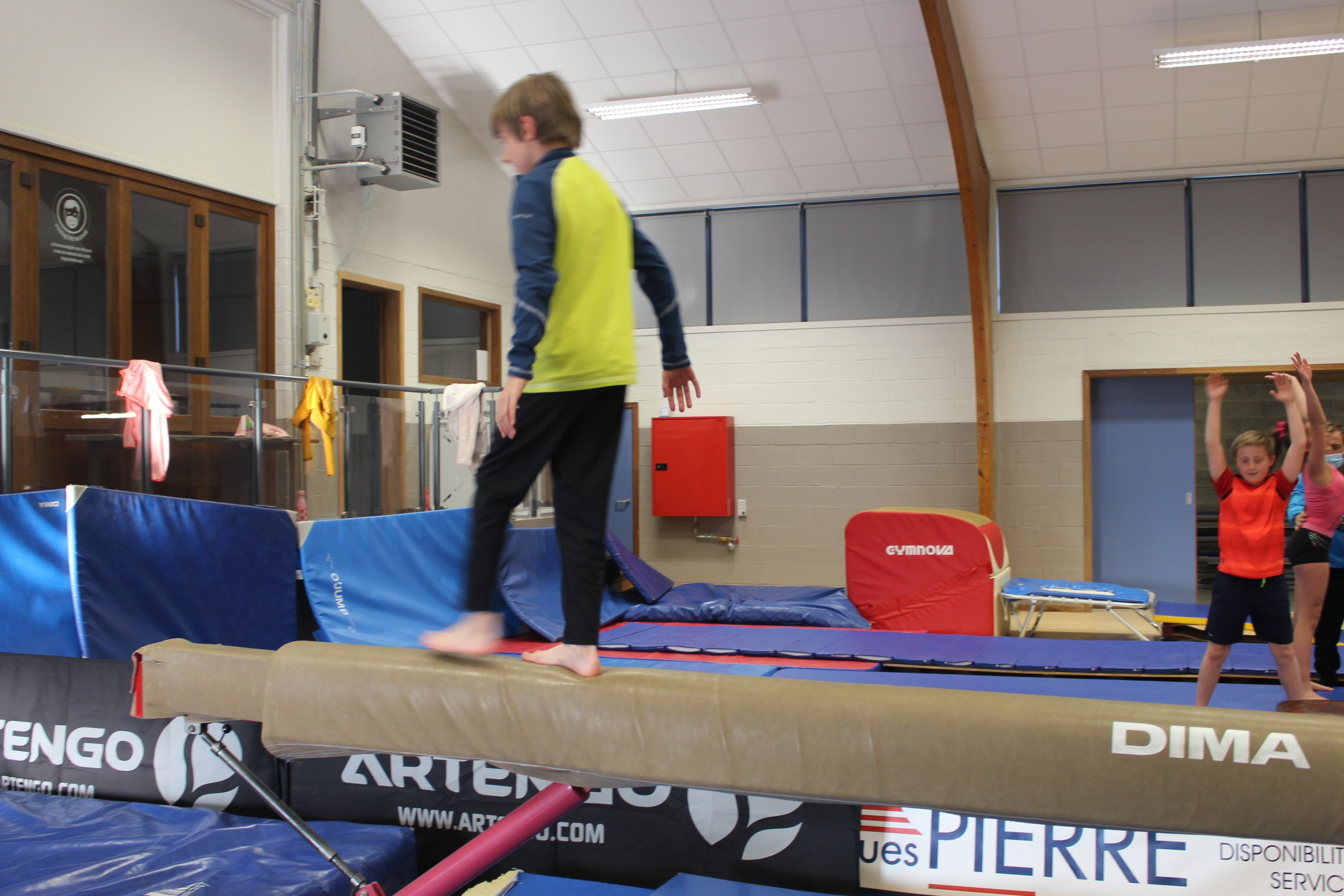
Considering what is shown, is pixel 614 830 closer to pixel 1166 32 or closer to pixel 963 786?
pixel 963 786

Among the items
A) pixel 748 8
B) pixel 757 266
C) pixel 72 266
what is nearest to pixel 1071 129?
pixel 748 8

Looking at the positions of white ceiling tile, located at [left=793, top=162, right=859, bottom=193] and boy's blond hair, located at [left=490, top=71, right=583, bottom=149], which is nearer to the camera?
boy's blond hair, located at [left=490, top=71, right=583, bottom=149]

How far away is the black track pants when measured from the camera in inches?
71.6

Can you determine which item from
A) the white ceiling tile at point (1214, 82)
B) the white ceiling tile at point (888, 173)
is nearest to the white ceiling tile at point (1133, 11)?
the white ceiling tile at point (1214, 82)

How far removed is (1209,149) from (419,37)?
23.0 ft

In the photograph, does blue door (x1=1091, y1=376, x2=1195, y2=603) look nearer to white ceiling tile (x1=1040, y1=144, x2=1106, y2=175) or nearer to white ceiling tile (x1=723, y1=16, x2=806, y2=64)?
white ceiling tile (x1=1040, y1=144, x2=1106, y2=175)

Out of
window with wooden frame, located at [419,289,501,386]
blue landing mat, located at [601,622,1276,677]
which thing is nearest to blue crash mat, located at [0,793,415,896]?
blue landing mat, located at [601,622,1276,677]

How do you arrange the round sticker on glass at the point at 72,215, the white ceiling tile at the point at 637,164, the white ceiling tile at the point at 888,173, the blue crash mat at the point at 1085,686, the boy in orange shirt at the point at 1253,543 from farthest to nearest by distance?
the white ceiling tile at the point at 637,164 < the white ceiling tile at the point at 888,173 < the round sticker on glass at the point at 72,215 < the blue crash mat at the point at 1085,686 < the boy in orange shirt at the point at 1253,543

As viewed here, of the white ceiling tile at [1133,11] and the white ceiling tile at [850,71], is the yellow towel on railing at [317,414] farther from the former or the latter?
the white ceiling tile at [1133,11]

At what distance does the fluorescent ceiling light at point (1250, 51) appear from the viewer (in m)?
6.63

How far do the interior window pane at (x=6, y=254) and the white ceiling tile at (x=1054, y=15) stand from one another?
6786 millimetres

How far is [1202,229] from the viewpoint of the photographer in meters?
8.52

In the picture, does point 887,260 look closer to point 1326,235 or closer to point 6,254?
point 1326,235

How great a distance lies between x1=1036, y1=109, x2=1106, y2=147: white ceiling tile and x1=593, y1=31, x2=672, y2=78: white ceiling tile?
10.9 feet
